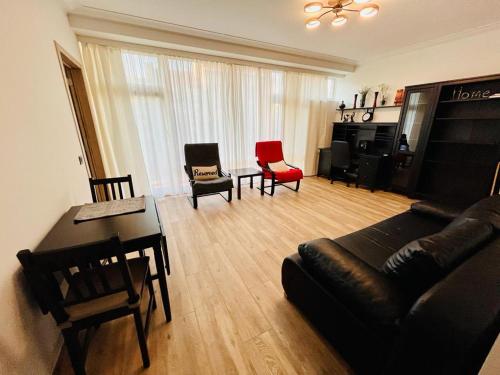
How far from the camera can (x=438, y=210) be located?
199 centimetres

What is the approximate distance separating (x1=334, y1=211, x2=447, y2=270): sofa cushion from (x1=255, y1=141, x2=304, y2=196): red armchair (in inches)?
78.3

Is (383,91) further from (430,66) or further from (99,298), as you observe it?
(99,298)

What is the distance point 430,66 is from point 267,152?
314 cm

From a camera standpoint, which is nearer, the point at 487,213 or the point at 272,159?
the point at 487,213

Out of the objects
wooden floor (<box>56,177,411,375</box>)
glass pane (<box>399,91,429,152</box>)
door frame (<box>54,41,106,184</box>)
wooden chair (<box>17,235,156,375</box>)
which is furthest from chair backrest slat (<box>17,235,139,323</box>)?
glass pane (<box>399,91,429,152</box>)

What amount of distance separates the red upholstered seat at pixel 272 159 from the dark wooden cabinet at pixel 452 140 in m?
1.98

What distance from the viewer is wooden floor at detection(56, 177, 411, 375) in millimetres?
1193

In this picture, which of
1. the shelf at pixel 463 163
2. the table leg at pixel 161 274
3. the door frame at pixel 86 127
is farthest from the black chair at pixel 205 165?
the shelf at pixel 463 163

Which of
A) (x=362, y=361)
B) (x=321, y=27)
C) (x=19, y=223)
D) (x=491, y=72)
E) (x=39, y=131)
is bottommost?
(x=362, y=361)

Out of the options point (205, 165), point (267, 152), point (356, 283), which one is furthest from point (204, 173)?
point (356, 283)

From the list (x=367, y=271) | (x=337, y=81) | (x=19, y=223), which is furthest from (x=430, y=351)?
(x=337, y=81)

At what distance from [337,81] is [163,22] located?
4132mm

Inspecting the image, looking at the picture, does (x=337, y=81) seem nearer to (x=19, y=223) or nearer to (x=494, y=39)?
(x=494, y=39)

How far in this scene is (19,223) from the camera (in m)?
1.05
